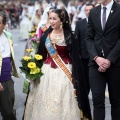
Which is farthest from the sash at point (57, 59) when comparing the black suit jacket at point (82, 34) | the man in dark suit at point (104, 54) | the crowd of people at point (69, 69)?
the black suit jacket at point (82, 34)

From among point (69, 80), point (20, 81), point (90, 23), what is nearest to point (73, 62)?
point (69, 80)

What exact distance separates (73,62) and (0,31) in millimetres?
1030

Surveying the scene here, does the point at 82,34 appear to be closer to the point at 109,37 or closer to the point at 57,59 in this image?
the point at 57,59

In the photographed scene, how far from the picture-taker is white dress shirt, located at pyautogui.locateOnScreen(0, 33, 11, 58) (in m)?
5.13

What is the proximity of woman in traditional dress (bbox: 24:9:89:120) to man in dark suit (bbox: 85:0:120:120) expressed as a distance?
441 mm

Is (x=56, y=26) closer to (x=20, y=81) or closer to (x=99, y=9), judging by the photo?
(x=99, y=9)

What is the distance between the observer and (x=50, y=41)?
5473 mm

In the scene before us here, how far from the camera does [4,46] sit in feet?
17.0

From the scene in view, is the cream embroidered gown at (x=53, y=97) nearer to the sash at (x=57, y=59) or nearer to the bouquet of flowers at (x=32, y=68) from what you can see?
the sash at (x=57, y=59)

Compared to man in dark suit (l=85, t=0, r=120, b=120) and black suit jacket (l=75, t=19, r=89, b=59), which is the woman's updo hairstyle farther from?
black suit jacket (l=75, t=19, r=89, b=59)

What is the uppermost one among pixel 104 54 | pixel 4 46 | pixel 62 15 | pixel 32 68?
pixel 62 15

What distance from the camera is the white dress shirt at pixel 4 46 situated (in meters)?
5.13

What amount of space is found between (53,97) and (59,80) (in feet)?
0.78

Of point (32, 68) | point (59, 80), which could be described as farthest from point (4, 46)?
point (59, 80)
